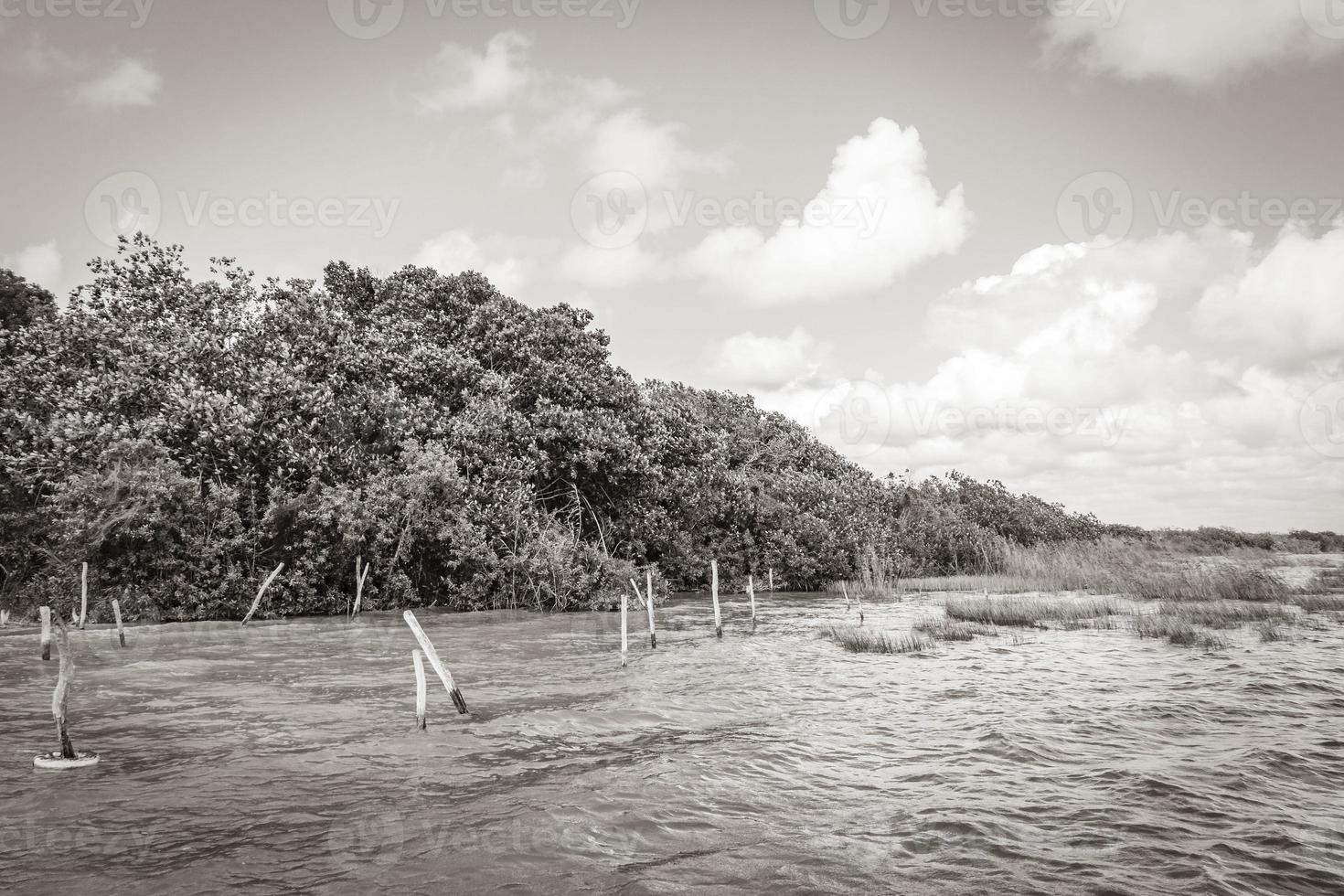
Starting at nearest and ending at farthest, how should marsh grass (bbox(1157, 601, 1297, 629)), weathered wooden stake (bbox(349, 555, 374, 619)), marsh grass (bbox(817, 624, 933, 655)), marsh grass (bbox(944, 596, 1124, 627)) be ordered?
marsh grass (bbox(817, 624, 933, 655)) → marsh grass (bbox(1157, 601, 1297, 629)) → marsh grass (bbox(944, 596, 1124, 627)) → weathered wooden stake (bbox(349, 555, 374, 619))

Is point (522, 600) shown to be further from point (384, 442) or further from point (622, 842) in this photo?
point (622, 842)

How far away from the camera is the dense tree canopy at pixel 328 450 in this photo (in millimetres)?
26859

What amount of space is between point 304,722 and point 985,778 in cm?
1103

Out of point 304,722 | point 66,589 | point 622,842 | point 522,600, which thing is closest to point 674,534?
point 522,600

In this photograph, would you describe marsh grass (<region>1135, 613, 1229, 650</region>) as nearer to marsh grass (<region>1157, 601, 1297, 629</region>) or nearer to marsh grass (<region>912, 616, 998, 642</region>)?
marsh grass (<region>1157, 601, 1297, 629</region>)

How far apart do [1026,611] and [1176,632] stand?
6506 millimetres

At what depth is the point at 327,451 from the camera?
30.0 meters

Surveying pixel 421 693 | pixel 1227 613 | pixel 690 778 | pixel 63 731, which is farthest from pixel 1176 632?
pixel 63 731

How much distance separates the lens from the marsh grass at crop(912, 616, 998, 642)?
23.6 meters

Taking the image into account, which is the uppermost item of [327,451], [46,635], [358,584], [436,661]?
[327,451]

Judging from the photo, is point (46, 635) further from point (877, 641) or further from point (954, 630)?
point (954, 630)

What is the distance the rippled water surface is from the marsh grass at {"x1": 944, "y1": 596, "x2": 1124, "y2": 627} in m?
7.66

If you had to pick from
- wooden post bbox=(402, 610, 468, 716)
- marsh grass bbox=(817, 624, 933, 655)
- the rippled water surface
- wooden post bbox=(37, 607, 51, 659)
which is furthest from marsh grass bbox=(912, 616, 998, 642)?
wooden post bbox=(37, 607, 51, 659)

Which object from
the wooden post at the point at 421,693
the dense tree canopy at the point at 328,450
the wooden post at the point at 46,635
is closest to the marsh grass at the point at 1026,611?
the dense tree canopy at the point at 328,450
